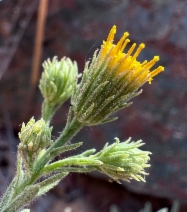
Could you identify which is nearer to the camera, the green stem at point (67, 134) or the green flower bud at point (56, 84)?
the green stem at point (67, 134)

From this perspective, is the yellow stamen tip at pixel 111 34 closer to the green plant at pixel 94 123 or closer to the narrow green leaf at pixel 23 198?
the green plant at pixel 94 123

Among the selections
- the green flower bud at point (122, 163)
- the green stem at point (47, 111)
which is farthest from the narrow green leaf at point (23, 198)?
the green stem at point (47, 111)

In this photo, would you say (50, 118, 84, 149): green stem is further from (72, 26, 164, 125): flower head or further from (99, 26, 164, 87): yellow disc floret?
(99, 26, 164, 87): yellow disc floret

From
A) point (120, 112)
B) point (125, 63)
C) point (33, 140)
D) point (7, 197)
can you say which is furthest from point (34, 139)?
point (120, 112)

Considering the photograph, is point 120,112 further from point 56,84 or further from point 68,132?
point 68,132

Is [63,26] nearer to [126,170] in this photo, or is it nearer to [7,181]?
[7,181]
